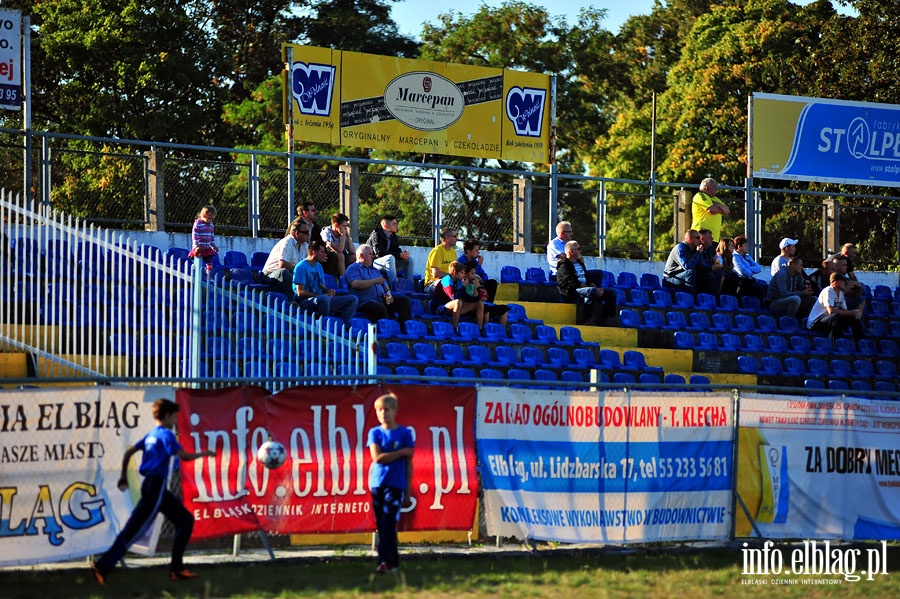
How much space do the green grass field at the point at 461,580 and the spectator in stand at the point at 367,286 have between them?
489 cm

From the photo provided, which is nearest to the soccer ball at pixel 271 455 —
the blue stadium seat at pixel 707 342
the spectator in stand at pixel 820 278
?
the blue stadium seat at pixel 707 342

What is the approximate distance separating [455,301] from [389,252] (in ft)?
Result: 6.16

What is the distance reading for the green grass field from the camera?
9.46 m

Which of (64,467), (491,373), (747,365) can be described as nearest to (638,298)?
(747,365)

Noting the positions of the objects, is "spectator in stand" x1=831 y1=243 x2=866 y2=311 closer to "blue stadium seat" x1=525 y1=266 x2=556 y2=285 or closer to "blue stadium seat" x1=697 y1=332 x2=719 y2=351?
"blue stadium seat" x1=697 y1=332 x2=719 y2=351

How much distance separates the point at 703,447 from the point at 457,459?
8.44ft

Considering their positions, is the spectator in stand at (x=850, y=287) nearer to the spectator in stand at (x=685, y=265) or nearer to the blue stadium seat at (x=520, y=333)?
the spectator in stand at (x=685, y=265)

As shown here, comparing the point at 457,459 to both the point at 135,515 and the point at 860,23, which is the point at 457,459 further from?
the point at 860,23

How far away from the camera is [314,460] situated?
429 inches

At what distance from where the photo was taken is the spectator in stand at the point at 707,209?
21.0m

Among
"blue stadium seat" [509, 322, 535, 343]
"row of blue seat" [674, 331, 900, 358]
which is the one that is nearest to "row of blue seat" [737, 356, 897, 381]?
"row of blue seat" [674, 331, 900, 358]

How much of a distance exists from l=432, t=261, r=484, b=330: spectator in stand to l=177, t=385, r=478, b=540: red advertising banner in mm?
5029

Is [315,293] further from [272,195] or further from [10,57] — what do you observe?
[272,195]

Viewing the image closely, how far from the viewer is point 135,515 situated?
9.79 metres
